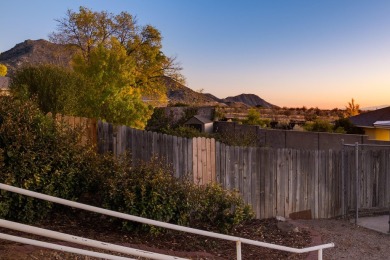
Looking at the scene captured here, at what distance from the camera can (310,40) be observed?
20.9m

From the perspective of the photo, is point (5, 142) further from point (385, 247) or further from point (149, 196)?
point (385, 247)

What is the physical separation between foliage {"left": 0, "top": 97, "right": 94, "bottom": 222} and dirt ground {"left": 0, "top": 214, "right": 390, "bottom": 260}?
462mm

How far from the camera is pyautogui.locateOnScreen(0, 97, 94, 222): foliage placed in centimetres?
774

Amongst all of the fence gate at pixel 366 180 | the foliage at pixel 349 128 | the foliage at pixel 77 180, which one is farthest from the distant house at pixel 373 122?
the foliage at pixel 77 180

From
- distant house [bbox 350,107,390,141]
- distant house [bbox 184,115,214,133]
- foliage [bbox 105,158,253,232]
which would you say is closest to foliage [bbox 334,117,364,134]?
distant house [bbox 350,107,390,141]

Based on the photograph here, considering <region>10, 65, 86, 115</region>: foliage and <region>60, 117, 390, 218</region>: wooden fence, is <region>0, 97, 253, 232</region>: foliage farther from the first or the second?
<region>10, 65, 86, 115</region>: foliage

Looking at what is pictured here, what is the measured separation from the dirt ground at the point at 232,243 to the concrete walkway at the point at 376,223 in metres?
0.63

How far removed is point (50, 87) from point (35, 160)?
5738 mm

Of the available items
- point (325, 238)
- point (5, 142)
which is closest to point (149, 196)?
point (5, 142)

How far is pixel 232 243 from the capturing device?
27.0 ft

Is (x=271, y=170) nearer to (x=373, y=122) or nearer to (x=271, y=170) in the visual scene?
(x=271, y=170)

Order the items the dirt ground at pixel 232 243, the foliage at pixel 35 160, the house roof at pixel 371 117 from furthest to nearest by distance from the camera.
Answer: the house roof at pixel 371 117 → the foliage at pixel 35 160 → the dirt ground at pixel 232 243

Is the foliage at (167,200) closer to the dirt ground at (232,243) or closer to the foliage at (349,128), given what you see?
the dirt ground at (232,243)

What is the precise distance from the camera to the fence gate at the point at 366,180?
1269 centimetres
